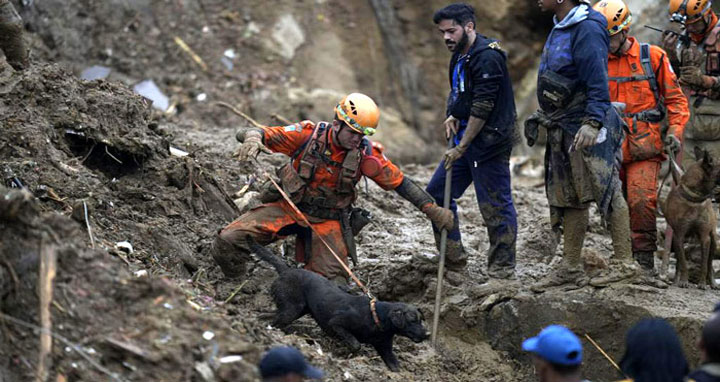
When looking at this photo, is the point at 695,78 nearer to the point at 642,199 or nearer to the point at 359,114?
the point at 642,199

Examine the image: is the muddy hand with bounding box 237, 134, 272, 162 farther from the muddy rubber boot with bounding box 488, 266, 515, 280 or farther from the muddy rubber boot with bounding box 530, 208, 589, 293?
the muddy rubber boot with bounding box 530, 208, 589, 293

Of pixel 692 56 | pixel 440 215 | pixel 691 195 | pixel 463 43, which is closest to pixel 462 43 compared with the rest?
pixel 463 43

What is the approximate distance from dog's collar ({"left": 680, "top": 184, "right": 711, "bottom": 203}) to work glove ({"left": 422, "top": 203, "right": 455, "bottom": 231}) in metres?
1.98

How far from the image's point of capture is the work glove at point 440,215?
7.52m

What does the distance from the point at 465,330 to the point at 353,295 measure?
1335mm

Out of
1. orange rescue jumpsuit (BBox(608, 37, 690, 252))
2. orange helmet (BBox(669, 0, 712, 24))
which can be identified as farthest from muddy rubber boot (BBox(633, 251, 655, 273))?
orange helmet (BBox(669, 0, 712, 24))

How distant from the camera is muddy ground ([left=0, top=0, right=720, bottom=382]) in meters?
5.17

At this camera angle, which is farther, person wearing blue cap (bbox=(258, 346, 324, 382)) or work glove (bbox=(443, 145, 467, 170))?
work glove (bbox=(443, 145, 467, 170))

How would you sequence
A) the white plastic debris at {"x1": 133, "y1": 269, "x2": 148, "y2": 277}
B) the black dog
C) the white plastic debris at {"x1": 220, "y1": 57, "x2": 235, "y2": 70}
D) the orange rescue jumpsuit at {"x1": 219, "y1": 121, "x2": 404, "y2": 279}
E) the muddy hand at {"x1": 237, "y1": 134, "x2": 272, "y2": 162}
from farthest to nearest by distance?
1. the white plastic debris at {"x1": 220, "y1": 57, "x2": 235, "y2": 70}
2. the orange rescue jumpsuit at {"x1": 219, "y1": 121, "x2": 404, "y2": 279}
3. the muddy hand at {"x1": 237, "y1": 134, "x2": 272, "y2": 162}
4. the black dog
5. the white plastic debris at {"x1": 133, "y1": 269, "x2": 148, "y2": 277}

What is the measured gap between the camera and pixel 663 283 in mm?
7430

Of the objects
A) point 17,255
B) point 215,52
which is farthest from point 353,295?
point 215,52

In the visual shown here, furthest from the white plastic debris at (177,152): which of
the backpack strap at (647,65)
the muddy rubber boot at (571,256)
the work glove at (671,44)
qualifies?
the work glove at (671,44)

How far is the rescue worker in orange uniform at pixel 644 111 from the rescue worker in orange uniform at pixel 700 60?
25.5 inches

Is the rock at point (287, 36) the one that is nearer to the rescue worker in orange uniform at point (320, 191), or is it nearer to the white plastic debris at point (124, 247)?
the rescue worker in orange uniform at point (320, 191)
